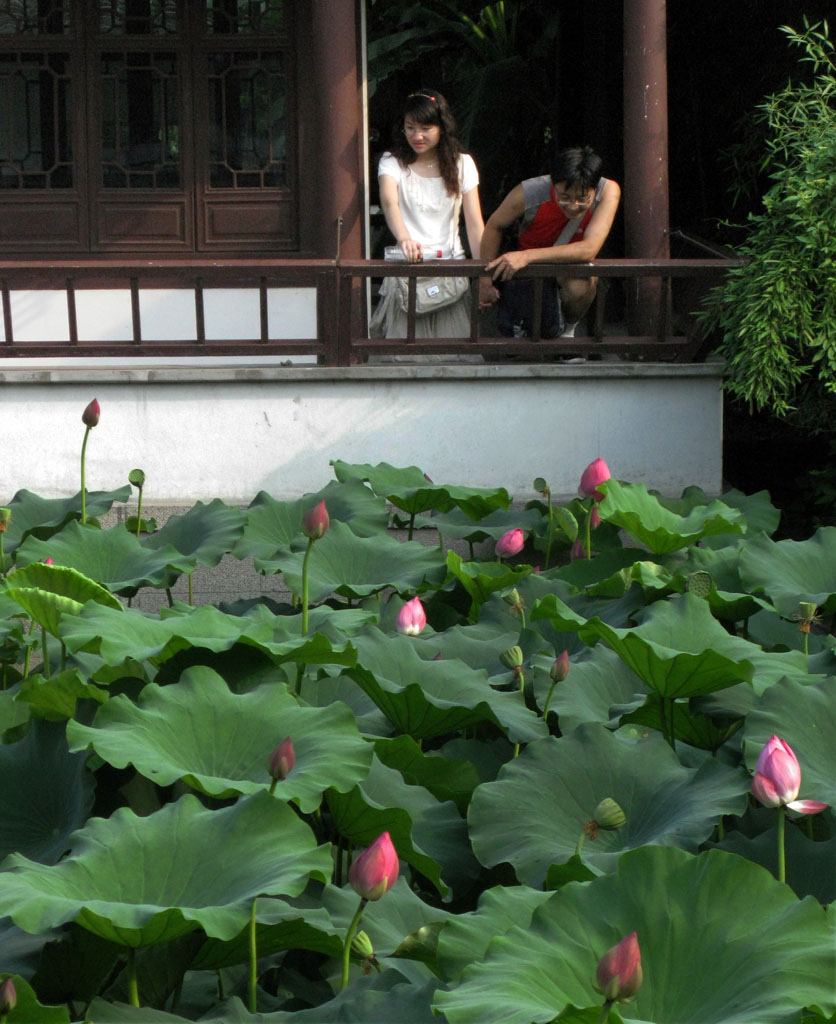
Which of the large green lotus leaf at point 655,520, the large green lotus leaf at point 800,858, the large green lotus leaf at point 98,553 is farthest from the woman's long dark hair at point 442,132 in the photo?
the large green lotus leaf at point 800,858

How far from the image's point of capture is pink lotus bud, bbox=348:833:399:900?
4.37 feet

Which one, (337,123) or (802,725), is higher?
(337,123)

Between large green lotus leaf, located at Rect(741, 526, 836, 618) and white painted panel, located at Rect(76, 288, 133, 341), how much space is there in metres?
4.74

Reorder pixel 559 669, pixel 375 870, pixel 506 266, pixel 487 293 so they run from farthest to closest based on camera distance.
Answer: pixel 487 293 → pixel 506 266 → pixel 559 669 → pixel 375 870

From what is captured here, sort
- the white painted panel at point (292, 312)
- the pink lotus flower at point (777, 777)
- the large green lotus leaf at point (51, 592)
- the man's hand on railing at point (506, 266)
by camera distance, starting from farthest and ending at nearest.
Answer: the white painted panel at point (292, 312)
the man's hand on railing at point (506, 266)
the large green lotus leaf at point (51, 592)
the pink lotus flower at point (777, 777)

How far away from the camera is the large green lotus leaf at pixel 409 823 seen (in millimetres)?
1674

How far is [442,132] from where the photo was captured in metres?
5.51

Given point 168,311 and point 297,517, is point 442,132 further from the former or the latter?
point 297,517

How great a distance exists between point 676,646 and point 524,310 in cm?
353

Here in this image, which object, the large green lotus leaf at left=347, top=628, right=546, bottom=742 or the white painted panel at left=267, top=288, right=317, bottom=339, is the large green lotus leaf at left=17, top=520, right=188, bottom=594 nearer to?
the large green lotus leaf at left=347, top=628, right=546, bottom=742

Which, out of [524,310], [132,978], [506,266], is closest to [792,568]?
[132,978]

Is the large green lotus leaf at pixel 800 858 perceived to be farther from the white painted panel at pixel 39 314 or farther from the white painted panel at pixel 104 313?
the white painted panel at pixel 39 314

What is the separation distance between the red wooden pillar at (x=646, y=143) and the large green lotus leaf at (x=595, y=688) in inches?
137

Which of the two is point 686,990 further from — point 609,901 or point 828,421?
point 828,421
